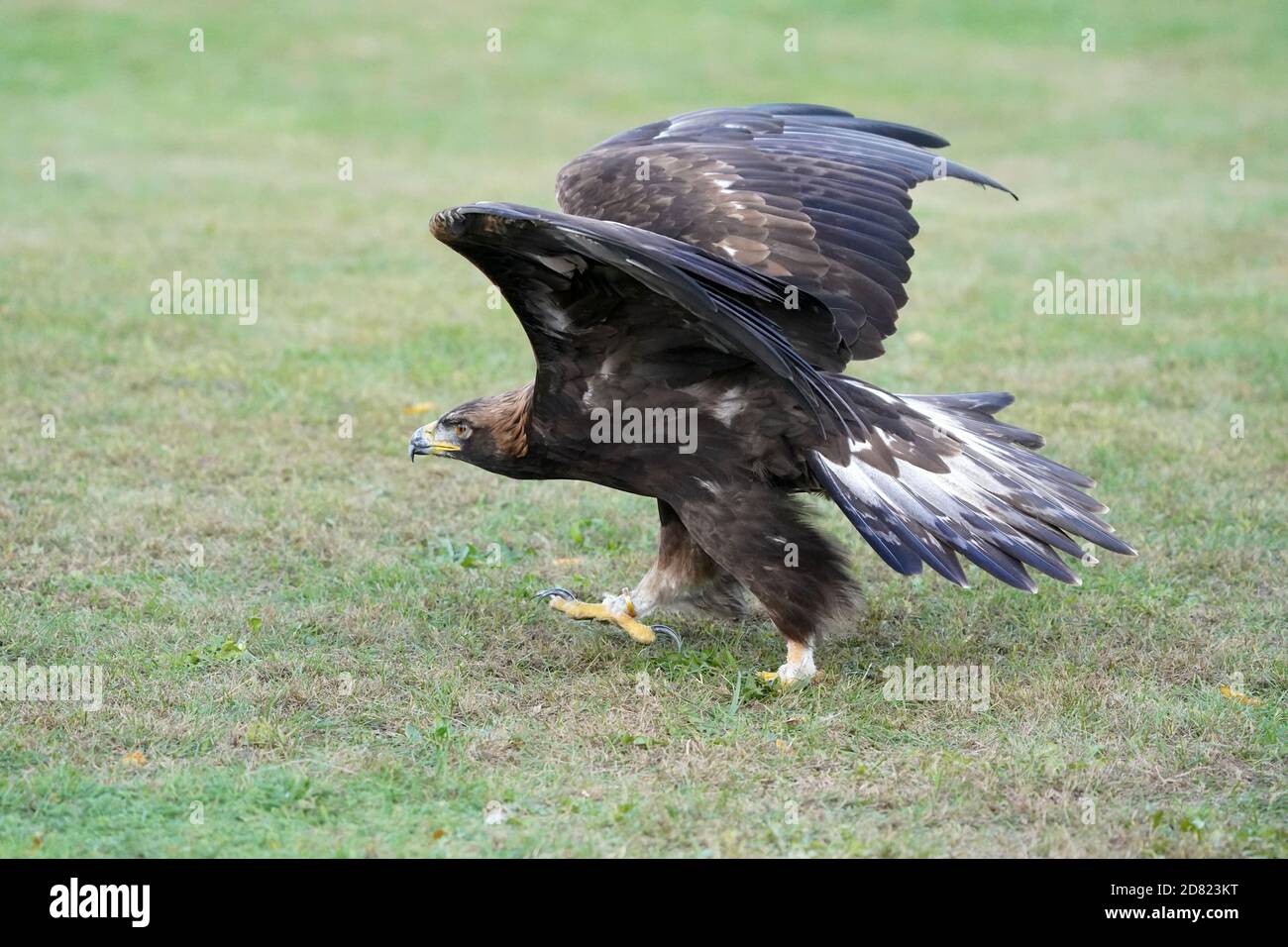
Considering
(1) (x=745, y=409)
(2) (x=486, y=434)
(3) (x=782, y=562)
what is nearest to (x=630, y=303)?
(1) (x=745, y=409)

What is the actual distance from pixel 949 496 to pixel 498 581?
2.06 m

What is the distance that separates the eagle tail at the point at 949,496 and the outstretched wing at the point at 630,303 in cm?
22

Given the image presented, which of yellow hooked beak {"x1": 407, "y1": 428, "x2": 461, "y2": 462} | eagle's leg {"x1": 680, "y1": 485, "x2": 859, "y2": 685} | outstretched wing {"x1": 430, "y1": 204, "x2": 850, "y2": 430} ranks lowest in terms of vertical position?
eagle's leg {"x1": 680, "y1": 485, "x2": 859, "y2": 685}

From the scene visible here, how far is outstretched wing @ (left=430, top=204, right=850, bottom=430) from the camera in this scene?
14.8 ft

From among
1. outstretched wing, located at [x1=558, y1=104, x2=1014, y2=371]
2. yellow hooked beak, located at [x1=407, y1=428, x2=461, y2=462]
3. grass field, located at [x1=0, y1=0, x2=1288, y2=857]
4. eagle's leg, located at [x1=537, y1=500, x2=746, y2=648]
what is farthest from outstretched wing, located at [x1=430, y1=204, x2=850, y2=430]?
grass field, located at [x1=0, y1=0, x2=1288, y2=857]

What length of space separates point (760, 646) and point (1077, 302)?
647cm

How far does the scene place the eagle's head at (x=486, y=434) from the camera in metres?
5.54

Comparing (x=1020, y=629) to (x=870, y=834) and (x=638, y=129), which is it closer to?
(x=870, y=834)

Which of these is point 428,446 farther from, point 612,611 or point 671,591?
point 671,591

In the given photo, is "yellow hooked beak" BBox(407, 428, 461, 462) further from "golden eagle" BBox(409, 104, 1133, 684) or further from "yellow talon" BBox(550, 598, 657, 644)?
"yellow talon" BBox(550, 598, 657, 644)

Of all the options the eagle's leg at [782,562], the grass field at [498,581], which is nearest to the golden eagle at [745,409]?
the eagle's leg at [782,562]

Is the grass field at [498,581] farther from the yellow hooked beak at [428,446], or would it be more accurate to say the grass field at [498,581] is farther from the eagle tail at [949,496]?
the yellow hooked beak at [428,446]

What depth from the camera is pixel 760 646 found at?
224 inches

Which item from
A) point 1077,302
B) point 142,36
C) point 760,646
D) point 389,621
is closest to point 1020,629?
point 760,646
